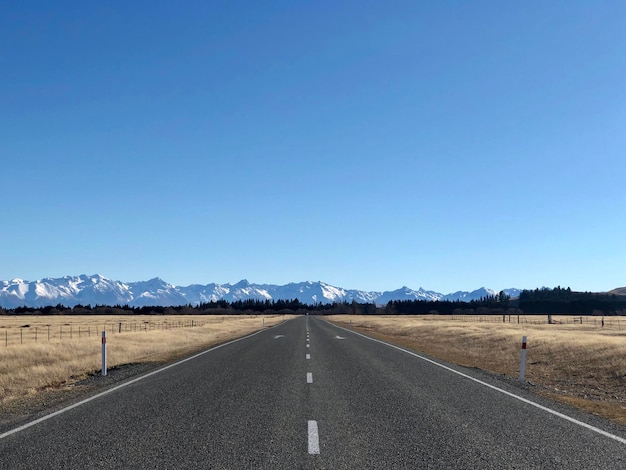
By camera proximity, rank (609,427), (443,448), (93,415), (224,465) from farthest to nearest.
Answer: (93,415) < (609,427) < (443,448) < (224,465)

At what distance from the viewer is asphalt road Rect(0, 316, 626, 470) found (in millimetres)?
7055

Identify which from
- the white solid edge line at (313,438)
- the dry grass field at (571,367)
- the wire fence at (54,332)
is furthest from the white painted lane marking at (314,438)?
the wire fence at (54,332)

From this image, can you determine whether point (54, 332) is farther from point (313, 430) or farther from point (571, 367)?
point (313, 430)

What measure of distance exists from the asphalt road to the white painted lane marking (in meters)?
0.02

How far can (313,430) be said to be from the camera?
8.73 m

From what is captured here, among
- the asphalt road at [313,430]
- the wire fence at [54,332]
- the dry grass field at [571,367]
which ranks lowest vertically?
the wire fence at [54,332]

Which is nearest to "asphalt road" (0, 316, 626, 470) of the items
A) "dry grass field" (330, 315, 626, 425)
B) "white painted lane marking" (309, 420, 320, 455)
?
"white painted lane marking" (309, 420, 320, 455)

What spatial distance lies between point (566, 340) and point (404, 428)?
23.0 metres

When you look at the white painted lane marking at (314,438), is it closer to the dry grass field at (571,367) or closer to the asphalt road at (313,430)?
the asphalt road at (313,430)

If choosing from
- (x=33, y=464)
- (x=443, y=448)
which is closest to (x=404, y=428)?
(x=443, y=448)

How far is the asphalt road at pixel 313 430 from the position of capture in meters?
7.05

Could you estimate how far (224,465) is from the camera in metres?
6.75

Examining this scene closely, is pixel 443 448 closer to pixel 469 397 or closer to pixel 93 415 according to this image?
pixel 469 397

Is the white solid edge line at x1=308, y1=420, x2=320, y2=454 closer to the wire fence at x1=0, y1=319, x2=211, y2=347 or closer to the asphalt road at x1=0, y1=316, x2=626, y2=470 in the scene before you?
the asphalt road at x1=0, y1=316, x2=626, y2=470
